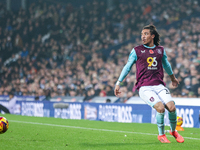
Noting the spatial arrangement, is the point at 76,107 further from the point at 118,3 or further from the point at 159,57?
the point at 118,3

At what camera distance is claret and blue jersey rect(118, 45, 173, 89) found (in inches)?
240

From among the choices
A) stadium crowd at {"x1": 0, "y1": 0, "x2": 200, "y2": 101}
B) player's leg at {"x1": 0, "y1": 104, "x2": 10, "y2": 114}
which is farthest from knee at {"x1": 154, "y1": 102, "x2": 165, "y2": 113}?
player's leg at {"x1": 0, "y1": 104, "x2": 10, "y2": 114}

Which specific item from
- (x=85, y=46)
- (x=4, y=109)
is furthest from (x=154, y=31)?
(x=85, y=46)

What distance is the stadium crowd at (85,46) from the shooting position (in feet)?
55.4

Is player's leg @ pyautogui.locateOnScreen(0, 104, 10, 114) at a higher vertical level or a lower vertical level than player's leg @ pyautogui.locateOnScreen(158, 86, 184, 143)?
lower

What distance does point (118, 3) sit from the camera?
85.9 ft

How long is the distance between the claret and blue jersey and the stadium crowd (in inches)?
301

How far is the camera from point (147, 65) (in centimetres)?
609

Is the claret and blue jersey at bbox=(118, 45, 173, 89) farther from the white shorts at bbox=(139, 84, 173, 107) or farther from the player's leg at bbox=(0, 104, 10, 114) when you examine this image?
the player's leg at bbox=(0, 104, 10, 114)

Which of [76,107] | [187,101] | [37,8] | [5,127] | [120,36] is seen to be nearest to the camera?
[5,127]

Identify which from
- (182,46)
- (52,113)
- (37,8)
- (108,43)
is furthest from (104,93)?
(37,8)

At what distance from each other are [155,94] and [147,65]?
1.84 feet

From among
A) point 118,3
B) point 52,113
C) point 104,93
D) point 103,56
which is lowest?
point 52,113

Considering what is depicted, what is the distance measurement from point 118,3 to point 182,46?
10.4 m
